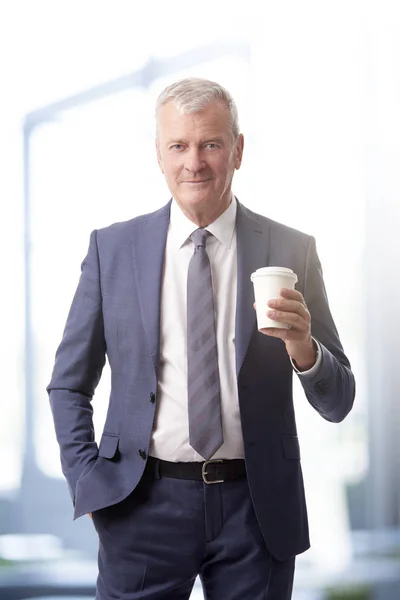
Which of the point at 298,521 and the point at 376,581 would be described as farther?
the point at 376,581

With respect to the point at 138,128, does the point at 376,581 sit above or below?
below

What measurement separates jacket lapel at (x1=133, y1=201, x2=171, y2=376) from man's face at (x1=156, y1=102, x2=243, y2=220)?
3.7 inches

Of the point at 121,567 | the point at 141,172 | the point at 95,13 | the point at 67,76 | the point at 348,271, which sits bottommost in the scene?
the point at 121,567

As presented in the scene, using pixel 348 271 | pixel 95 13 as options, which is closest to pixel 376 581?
pixel 348 271

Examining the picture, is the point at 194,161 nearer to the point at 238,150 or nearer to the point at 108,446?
the point at 238,150

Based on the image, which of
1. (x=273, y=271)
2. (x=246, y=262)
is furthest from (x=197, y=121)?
(x=273, y=271)

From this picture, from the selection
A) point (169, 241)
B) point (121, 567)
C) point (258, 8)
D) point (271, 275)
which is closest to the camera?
point (271, 275)

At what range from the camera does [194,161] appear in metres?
1.66

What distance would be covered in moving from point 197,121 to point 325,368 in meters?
0.60

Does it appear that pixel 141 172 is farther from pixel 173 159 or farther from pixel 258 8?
pixel 173 159

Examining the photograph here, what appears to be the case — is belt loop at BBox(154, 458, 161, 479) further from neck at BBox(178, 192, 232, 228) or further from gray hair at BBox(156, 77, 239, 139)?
gray hair at BBox(156, 77, 239, 139)

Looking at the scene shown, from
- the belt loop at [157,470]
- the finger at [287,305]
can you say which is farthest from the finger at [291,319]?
the belt loop at [157,470]

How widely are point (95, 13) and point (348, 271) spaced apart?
1.59 m

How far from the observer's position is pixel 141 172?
11.1 ft
